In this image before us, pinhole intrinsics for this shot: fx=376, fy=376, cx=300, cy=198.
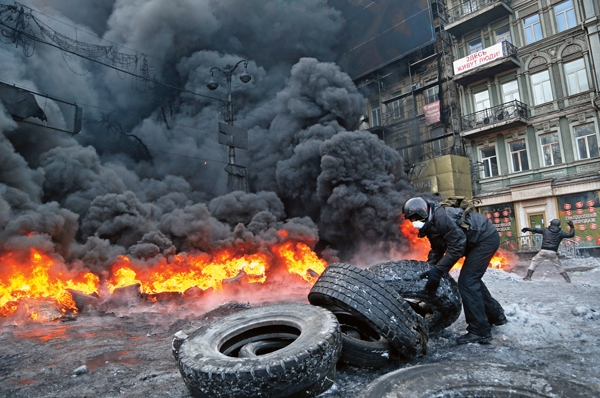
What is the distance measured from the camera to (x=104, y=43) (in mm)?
26906

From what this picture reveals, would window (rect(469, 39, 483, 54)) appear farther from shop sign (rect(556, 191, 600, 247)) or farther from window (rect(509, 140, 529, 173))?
shop sign (rect(556, 191, 600, 247))

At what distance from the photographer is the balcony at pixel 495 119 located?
65.3ft

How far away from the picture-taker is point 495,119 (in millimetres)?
21047

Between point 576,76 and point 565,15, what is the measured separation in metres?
3.23

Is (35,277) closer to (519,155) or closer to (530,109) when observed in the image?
(519,155)

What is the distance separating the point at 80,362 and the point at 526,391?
4.81 metres

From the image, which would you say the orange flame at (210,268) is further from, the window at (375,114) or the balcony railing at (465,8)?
the balcony railing at (465,8)

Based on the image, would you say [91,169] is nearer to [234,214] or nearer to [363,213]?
[234,214]

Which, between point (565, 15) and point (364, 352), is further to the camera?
point (565, 15)

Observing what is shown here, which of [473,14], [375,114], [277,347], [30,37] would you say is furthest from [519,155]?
[30,37]

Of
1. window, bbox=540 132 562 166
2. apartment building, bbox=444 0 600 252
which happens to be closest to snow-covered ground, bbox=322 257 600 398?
apartment building, bbox=444 0 600 252

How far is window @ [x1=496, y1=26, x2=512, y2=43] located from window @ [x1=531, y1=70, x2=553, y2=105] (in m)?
2.73

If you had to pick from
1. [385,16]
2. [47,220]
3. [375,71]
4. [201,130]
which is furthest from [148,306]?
[385,16]

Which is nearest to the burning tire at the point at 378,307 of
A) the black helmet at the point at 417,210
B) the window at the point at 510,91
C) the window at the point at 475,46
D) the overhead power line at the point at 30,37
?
the black helmet at the point at 417,210
